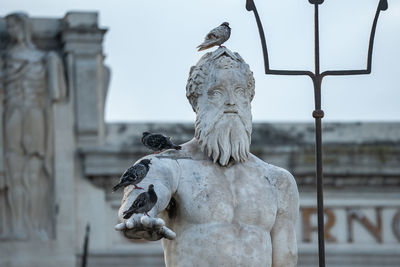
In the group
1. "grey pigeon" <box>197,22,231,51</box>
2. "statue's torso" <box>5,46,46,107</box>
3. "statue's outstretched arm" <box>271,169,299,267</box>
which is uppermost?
"statue's torso" <box>5,46,46,107</box>

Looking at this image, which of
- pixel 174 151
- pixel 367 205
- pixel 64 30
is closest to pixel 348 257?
pixel 367 205

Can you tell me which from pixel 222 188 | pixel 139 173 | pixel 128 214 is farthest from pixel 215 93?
pixel 128 214

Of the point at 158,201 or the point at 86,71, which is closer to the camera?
the point at 158,201

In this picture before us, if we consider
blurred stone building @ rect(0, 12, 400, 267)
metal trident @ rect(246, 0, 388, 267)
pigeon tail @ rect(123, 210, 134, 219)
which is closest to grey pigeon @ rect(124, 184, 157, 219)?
pigeon tail @ rect(123, 210, 134, 219)

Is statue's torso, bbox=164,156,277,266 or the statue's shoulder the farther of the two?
the statue's shoulder

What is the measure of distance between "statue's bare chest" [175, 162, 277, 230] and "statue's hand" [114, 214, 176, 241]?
0.78m

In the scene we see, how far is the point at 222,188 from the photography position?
11594mm

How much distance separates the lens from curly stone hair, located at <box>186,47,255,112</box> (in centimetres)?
1179

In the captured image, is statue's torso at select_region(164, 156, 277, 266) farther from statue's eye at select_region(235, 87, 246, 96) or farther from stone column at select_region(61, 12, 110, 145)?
stone column at select_region(61, 12, 110, 145)

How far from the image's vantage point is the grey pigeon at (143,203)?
35.4ft

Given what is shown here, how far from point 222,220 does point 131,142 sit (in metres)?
14.8

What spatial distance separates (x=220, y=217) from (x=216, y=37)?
4.35ft

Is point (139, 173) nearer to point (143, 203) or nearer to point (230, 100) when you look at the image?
point (143, 203)

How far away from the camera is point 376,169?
26609 millimetres
